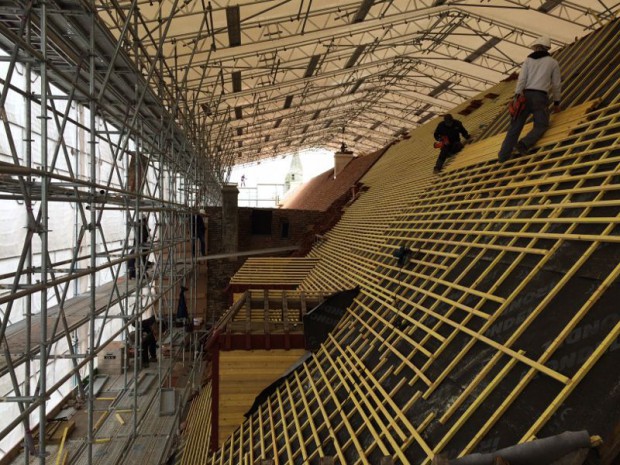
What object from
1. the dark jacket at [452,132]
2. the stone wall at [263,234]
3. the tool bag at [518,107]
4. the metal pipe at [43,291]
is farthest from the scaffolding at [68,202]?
the dark jacket at [452,132]

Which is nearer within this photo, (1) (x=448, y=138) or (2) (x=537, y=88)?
(2) (x=537, y=88)

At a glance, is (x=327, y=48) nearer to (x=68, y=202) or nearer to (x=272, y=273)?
(x=272, y=273)

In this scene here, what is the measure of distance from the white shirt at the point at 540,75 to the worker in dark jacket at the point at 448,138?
3.23m

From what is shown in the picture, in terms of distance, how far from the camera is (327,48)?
62.5 feet

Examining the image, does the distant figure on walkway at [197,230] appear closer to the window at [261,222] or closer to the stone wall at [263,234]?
the stone wall at [263,234]

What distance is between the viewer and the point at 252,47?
1547 centimetres

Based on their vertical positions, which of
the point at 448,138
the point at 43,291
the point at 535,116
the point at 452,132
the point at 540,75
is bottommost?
the point at 43,291

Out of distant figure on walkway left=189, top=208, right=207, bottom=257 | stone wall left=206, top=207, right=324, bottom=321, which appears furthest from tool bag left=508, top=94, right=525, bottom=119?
stone wall left=206, top=207, right=324, bottom=321

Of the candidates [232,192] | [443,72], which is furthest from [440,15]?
[232,192]

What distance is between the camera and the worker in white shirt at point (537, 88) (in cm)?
601

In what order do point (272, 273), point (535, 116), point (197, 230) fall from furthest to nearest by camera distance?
point (197, 230) < point (272, 273) < point (535, 116)

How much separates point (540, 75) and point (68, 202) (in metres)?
10.2

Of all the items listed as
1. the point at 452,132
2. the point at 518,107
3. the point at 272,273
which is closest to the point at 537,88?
the point at 518,107

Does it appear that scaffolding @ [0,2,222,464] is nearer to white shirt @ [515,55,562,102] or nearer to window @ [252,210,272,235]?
window @ [252,210,272,235]
